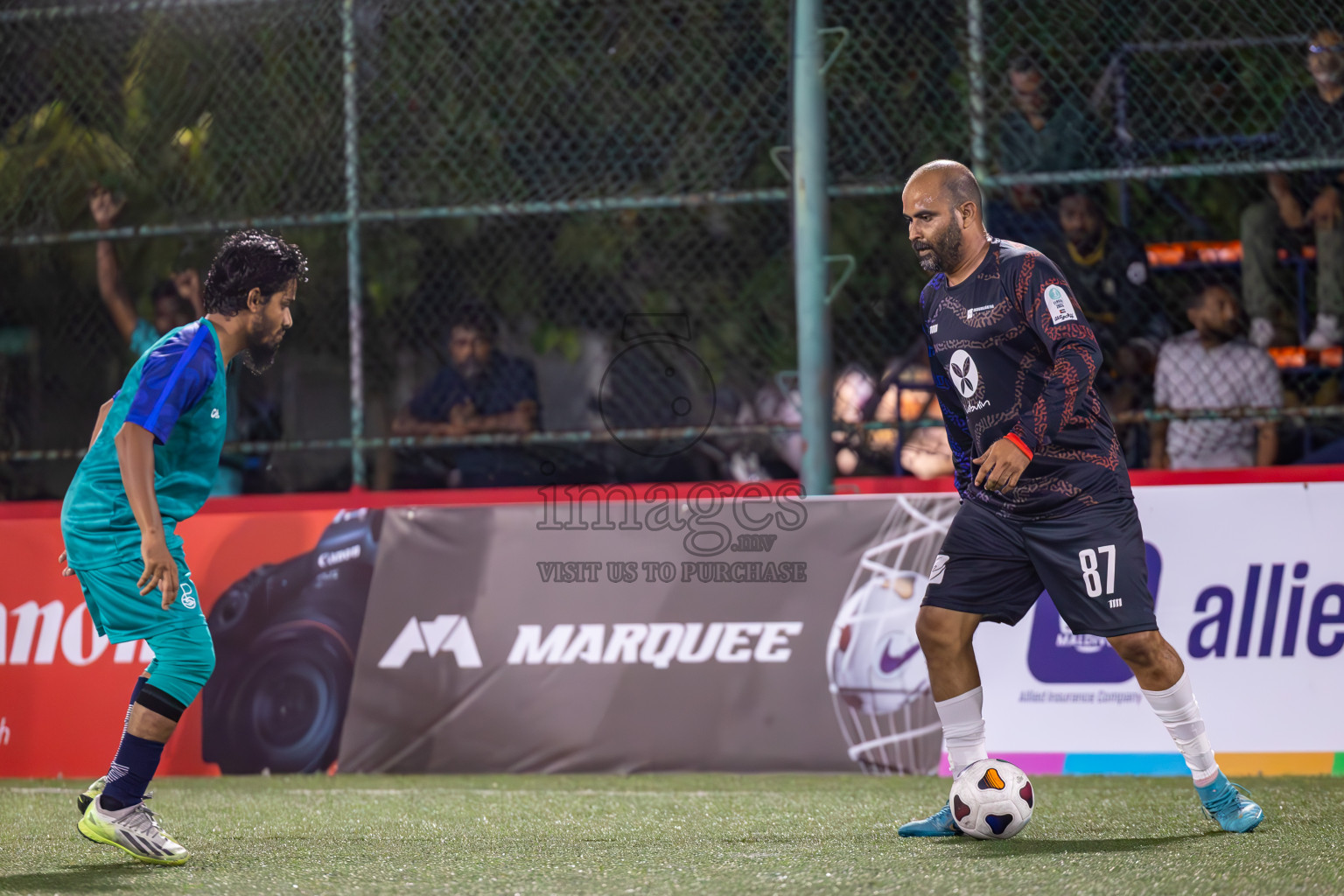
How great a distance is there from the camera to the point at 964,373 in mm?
4570

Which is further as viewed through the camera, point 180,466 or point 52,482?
point 52,482

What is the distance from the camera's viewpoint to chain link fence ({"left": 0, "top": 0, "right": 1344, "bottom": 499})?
757 cm

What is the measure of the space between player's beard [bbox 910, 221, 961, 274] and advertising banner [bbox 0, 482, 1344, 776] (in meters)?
2.12

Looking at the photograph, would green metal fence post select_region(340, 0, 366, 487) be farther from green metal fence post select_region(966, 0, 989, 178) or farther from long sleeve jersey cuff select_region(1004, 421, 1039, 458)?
long sleeve jersey cuff select_region(1004, 421, 1039, 458)

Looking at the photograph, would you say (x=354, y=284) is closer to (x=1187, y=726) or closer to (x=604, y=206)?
(x=604, y=206)

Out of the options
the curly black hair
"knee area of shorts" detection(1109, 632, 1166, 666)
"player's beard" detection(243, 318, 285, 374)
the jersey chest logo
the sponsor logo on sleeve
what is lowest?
"knee area of shorts" detection(1109, 632, 1166, 666)

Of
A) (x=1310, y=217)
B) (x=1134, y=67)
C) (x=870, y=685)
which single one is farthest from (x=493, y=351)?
(x=1310, y=217)

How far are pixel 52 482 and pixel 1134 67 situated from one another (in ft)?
21.5

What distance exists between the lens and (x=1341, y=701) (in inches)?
238

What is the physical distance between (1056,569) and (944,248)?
3.33 ft

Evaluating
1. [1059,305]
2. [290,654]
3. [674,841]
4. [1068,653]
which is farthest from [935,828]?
[290,654]

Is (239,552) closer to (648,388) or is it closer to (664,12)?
(648,388)

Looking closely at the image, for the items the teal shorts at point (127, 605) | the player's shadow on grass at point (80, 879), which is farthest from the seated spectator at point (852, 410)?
the player's shadow on grass at point (80, 879)

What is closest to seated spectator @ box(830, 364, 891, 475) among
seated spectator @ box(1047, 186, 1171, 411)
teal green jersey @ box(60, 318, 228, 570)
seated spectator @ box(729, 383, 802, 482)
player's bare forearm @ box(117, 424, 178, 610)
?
seated spectator @ box(729, 383, 802, 482)
